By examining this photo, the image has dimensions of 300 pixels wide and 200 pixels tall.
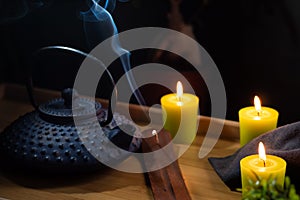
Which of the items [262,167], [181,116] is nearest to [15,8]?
[181,116]

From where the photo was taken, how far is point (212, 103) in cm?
122

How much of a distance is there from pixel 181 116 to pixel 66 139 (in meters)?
0.28

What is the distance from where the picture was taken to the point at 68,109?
1002mm

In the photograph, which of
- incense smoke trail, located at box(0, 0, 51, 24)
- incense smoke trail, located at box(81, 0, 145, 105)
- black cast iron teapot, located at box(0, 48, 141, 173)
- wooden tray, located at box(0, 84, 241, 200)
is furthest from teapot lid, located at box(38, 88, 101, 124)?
incense smoke trail, located at box(0, 0, 51, 24)

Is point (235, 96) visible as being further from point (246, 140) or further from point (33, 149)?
point (33, 149)

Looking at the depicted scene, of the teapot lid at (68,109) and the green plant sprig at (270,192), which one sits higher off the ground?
the green plant sprig at (270,192)

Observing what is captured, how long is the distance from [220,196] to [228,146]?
0.75 ft

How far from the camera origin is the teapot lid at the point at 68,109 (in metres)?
0.99

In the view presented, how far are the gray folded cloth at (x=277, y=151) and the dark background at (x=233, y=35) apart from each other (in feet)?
0.67

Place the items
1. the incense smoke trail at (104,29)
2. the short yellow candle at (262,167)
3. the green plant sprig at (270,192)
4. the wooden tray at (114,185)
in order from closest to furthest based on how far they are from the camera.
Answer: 1. the green plant sprig at (270,192)
2. the short yellow candle at (262,167)
3. the wooden tray at (114,185)
4. the incense smoke trail at (104,29)

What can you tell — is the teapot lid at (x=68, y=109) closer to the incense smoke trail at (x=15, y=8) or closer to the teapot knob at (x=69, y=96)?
the teapot knob at (x=69, y=96)

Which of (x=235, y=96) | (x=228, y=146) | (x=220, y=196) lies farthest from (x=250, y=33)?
(x=220, y=196)

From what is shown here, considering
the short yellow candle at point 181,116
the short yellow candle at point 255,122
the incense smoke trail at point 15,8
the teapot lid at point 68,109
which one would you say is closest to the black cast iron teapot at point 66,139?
the teapot lid at point 68,109

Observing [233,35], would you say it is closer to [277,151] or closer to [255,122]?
[255,122]
